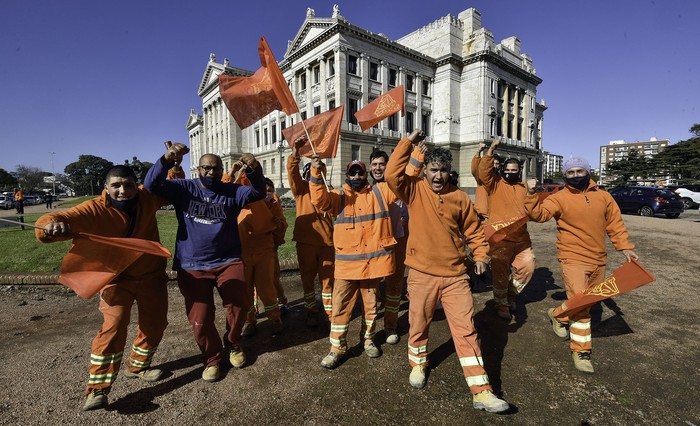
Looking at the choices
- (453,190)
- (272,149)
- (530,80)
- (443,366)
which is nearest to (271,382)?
Answer: (443,366)

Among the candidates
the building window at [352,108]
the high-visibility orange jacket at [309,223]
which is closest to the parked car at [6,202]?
the building window at [352,108]

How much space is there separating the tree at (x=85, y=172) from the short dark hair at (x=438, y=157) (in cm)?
9581

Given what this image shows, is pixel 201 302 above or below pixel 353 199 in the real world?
below

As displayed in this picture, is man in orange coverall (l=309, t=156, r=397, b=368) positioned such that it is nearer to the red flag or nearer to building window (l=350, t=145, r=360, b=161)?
the red flag

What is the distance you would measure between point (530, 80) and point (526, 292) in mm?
52144

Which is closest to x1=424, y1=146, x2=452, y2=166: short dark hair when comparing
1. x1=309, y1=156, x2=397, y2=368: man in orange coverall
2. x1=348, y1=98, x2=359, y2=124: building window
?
x1=309, y1=156, x2=397, y2=368: man in orange coverall

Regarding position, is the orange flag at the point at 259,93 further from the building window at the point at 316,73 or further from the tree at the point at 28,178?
the tree at the point at 28,178

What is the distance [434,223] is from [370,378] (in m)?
1.52

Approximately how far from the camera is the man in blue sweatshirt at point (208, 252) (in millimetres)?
3174

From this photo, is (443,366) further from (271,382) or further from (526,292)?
(526,292)

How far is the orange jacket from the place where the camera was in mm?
2697

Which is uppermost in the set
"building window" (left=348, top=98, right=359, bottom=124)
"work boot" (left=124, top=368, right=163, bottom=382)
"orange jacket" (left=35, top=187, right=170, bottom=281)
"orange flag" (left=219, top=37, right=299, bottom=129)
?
"building window" (left=348, top=98, right=359, bottom=124)

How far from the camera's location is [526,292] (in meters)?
5.61

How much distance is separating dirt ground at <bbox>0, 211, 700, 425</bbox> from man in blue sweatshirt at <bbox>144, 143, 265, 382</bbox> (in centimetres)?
36
